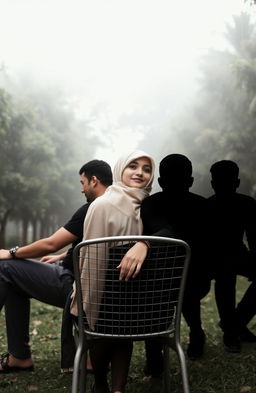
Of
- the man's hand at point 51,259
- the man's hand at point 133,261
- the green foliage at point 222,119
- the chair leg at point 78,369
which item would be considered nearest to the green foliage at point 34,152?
the green foliage at point 222,119

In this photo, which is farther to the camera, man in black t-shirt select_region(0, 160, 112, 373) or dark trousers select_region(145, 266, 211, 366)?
dark trousers select_region(145, 266, 211, 366)

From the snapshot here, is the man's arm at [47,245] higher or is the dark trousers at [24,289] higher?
the man's arm at [47,245]

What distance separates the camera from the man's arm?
3482mm

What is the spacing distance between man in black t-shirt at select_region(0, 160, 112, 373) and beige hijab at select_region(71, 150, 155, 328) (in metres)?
0.67

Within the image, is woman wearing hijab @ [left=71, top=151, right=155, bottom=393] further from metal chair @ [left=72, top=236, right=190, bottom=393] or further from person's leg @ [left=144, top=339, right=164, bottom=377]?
person's leg @ [left=144, top=339, right=164, bottom=377]

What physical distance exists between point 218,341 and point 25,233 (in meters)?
26.9

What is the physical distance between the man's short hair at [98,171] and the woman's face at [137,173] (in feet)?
2.77

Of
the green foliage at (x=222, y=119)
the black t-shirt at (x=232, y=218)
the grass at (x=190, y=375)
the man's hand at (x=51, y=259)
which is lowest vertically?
the grass at (x=190, y=375)

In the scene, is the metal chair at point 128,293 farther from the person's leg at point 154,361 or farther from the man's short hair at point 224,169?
the man's short hair at point 224,169

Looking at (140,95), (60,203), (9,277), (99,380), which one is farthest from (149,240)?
(140,95)

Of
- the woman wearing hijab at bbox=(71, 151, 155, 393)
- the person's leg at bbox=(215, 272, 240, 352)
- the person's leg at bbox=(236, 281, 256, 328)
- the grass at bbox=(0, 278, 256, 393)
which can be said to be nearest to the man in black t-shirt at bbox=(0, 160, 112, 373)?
the grass at bbox=(0, 278, 256, 393)

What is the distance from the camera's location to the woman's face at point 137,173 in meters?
3.01

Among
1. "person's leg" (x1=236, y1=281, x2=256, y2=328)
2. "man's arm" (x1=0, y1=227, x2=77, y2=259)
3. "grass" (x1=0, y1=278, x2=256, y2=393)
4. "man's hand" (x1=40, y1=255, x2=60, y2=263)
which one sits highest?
"man's arm" (x1=0, y1=227, x2=77, y2=259)

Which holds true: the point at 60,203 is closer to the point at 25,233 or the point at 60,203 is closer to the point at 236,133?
the point at 25,233
